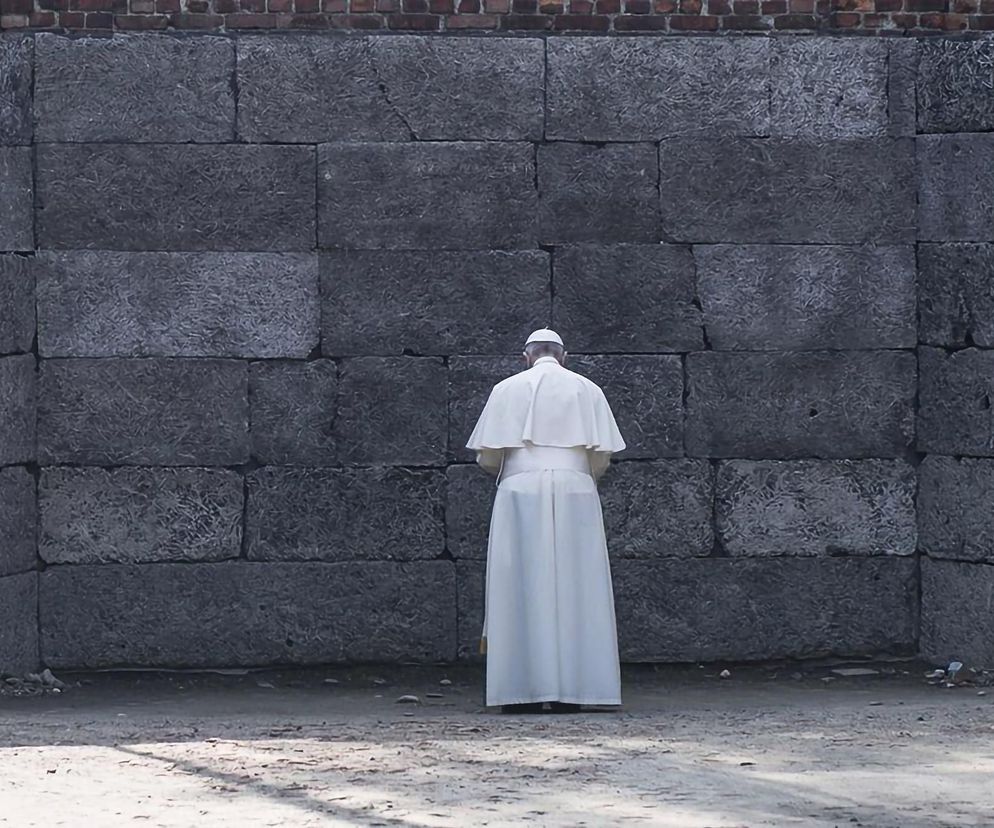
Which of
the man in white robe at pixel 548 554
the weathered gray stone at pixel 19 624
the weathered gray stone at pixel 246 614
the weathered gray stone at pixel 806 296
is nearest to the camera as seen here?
the man in white robe at pixel 548 554

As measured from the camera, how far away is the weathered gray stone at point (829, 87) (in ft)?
28.8

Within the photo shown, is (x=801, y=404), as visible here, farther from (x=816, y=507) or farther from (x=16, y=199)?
(x=16, y=199)

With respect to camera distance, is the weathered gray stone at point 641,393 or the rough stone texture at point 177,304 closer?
the rough stone texture at point 177,304

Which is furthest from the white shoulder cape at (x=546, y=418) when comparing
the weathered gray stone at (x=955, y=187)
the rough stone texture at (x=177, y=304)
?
the weathered gray stone at (x=955, y=187)

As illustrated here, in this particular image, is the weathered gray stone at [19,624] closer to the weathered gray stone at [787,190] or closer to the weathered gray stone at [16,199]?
the weathered gray stone at [16,199]

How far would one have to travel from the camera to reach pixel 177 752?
6.45 m

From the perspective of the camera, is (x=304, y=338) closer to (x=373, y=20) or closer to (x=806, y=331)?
(x=373, y=20)

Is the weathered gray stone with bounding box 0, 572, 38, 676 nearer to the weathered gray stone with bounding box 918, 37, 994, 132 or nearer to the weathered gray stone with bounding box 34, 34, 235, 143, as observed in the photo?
the weathered gray stone with bounding box 34, 34, 235, 143

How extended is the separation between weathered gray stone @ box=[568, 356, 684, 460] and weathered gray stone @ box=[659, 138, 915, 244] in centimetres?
66

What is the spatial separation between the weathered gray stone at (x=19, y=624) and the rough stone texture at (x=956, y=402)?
14.7 feet

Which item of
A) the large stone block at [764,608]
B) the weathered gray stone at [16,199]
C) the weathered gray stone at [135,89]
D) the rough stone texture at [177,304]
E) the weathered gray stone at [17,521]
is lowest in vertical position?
the large stone block at [764,608]

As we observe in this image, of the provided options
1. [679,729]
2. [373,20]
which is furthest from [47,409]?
[679,729]

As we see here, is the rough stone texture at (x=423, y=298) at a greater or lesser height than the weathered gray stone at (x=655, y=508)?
greater

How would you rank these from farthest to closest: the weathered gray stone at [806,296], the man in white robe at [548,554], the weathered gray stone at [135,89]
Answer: the weathered gray stone at [806,296] < the weathered gray stone at [135,89] < the man in white robe at [548,554]
